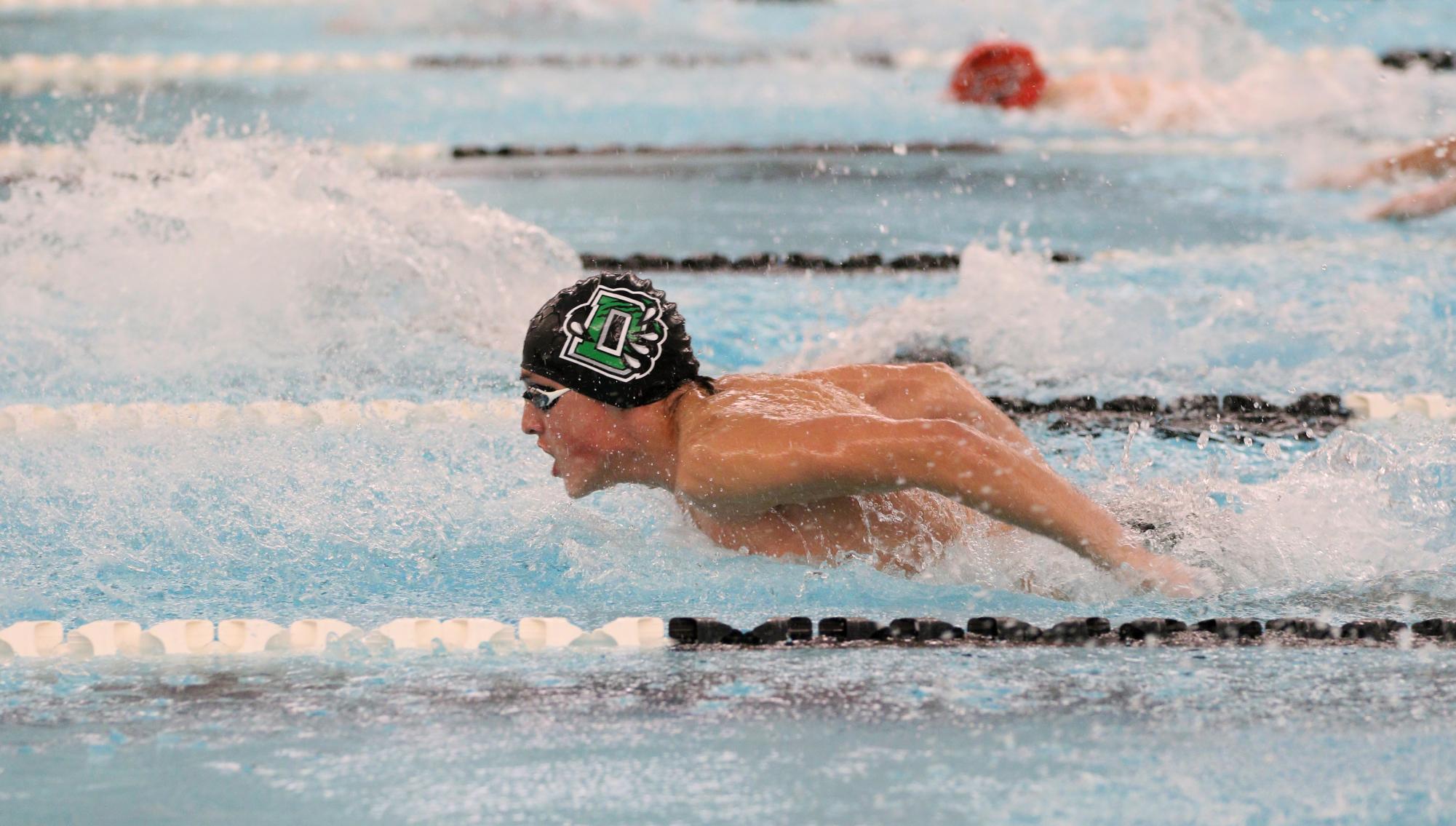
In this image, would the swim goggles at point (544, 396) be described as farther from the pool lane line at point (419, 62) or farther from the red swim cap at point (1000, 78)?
the pool lane line at point (419, 62)

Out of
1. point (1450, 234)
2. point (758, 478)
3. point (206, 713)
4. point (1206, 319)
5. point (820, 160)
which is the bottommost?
point (206, 713)

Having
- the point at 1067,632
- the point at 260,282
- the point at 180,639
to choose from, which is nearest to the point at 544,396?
the point at 180,639

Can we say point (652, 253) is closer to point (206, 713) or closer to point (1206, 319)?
point (1206, 319)

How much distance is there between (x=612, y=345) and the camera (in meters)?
2.24

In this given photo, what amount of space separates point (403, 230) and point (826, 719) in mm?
2449

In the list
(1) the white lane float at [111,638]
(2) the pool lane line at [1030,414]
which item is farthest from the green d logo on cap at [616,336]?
(2) the pool lane line at [1030,414]

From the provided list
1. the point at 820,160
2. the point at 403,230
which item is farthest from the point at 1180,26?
the point at 403,230

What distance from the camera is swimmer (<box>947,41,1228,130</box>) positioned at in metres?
6.79

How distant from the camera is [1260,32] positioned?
26.6 ft

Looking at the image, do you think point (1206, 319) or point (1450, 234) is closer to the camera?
point (1206, 319)

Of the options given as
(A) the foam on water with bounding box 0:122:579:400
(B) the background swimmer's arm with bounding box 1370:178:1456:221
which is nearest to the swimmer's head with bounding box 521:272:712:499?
(A) the foam on water with bounding box 0:122:579:400

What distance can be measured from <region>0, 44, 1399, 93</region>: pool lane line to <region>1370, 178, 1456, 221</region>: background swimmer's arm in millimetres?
2534

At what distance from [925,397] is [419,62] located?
19.9 feet

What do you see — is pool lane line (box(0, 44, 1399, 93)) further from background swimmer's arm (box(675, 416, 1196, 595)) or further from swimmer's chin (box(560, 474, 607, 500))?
background swimmer's arm (box(675, 416, 1196, 595))
